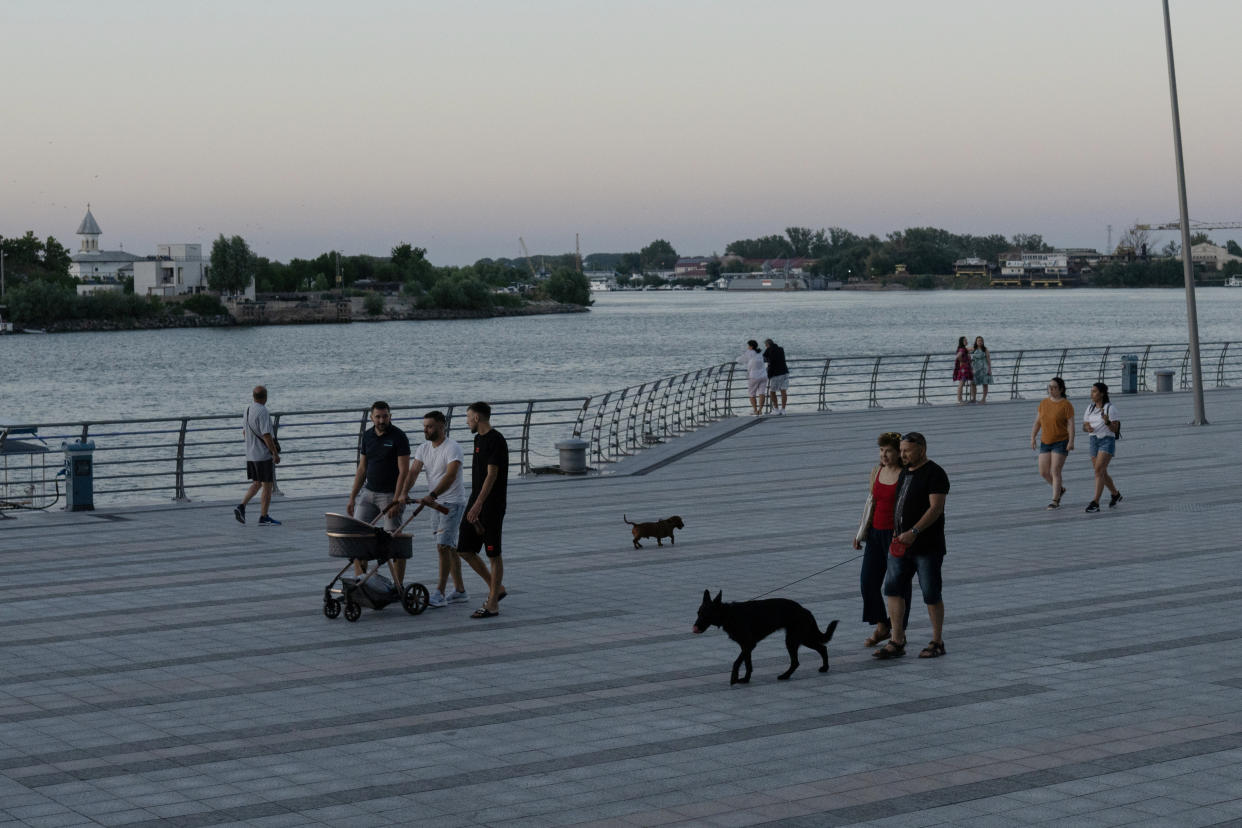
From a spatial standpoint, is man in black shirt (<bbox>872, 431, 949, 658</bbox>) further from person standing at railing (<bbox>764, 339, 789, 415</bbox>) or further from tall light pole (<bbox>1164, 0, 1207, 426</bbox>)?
person standing at railing (<bbox>764, 339, 789, 415</bbox>)

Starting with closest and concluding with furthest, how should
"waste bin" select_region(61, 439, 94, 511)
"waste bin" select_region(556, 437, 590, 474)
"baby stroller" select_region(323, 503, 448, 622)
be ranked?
"baby stroller" select_region(323, 503, 448, 622)
"waste bin" select_region(61, 439, 94, 511)
"waste bin" select_region(556, 437, 590, 474)

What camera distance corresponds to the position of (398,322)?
18388 centimetres

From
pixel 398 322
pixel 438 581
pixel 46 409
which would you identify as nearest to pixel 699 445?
pixel 438 581

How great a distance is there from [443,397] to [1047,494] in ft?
182

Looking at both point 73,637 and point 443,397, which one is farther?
point 443,397

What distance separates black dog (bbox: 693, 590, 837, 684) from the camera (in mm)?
9227

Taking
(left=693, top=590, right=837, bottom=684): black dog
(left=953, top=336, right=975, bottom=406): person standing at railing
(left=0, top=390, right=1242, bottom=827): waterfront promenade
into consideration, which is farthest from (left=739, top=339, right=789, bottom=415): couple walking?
(left=693, top=590, right=837, bottom=684): black dog

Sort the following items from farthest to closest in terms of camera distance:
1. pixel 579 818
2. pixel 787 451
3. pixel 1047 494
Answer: pixel 787 451 → pixel 1047 494 → pixel 579 818

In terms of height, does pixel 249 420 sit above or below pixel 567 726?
above

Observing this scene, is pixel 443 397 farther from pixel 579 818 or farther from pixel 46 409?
pixel 579 818

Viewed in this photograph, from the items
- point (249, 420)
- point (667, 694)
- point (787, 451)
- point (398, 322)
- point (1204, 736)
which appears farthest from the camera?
point (398, 322)

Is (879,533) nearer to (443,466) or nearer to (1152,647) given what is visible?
(1152,647)

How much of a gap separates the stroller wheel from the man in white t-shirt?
0.25 m

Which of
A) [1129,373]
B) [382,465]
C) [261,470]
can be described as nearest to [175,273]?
[1129,373]
